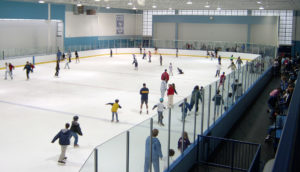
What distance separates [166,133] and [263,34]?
4396 centimetres

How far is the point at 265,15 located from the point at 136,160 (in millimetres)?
45545

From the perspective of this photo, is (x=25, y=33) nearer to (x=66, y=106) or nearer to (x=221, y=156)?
(x=66, y=106)

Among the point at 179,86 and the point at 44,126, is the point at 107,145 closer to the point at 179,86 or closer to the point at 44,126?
the point at 44,126

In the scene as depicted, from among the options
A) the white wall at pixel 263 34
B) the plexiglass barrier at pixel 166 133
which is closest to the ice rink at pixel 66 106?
the plexiglass barrier at pixel 166 133

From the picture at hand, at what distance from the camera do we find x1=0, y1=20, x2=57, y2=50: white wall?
119ft

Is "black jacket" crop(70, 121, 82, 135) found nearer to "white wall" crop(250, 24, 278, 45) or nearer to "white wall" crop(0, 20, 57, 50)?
"white wall" crop(0, 20, 57, 50)

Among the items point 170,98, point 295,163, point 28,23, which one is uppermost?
point 28,23

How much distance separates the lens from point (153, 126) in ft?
22.2

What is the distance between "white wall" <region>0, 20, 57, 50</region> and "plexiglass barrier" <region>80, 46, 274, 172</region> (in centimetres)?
2909

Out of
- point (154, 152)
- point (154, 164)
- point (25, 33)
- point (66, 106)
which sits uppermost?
point (25, 33)

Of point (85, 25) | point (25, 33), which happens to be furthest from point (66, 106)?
point (85, 25)

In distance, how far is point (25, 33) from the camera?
38.8 m

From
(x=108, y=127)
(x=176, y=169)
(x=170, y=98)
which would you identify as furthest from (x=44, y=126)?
(x=176, y=169)

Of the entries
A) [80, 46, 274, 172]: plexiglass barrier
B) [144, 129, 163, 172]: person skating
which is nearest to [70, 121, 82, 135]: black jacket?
[80, 46, 274, 172]: plexiglass barrier
